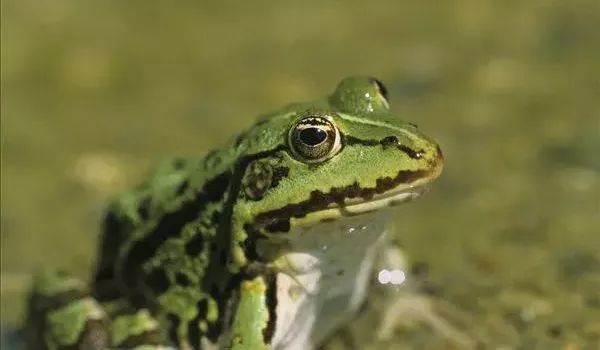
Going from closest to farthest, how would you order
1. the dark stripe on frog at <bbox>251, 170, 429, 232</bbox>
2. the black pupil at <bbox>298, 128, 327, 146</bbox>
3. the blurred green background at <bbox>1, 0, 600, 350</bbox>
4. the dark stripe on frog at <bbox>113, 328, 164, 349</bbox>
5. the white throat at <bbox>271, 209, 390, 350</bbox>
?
the dark stripe on frog at <bbox>251, 170, 429, 232</bbox>
the black pupil at <bbox>298, 128, 327, 146</bbox>
the white throat at <bbox>271, 209, 390, 350</bbox>
the dark stripe on frog at <bbox>113, 328, 164, 349</bbox>
the blurred green background at <bbox>1, 0, 600, 350</bbox>

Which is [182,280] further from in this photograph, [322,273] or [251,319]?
[322,273]

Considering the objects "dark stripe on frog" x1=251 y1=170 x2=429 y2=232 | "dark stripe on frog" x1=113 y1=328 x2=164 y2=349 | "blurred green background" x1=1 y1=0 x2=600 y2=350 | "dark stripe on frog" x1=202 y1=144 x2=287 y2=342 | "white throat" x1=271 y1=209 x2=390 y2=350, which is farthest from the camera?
"blurred green background" x1=1 y1=0 x2=600 y2=350

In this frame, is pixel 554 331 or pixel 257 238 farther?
pixel 554 331

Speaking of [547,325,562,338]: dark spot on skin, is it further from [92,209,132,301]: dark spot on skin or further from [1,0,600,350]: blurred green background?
[92,209,132,301]: dark spot on skin

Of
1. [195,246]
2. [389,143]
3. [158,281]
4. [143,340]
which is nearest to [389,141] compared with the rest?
[389,143]

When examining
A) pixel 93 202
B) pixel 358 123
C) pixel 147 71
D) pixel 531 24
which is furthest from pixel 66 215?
pixel 531 24

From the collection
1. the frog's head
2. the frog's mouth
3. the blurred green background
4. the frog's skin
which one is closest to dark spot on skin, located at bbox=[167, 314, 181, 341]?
the frog's skin
